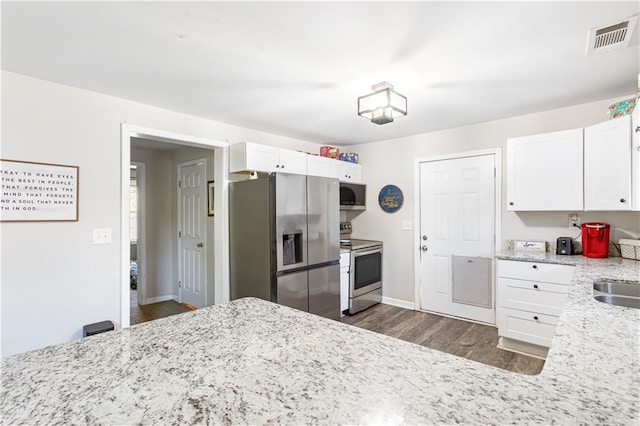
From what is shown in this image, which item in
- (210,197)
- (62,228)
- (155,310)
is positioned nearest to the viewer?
(62,228)

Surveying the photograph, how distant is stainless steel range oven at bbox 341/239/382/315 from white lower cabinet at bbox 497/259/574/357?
1585 millimetres

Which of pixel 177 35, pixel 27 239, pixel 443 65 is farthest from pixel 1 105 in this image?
pixel 443 65

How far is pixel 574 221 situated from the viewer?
9.70ft

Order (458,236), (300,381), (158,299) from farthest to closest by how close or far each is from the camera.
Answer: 1. (158,299)
2. (458,236)
3. (300,381)

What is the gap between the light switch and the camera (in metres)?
2.48

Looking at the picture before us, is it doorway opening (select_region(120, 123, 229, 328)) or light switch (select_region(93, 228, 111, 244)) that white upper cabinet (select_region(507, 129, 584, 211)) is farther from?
light switch (select_region(93, 228, 111, 244))

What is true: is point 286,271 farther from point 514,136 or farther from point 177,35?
point 514,136

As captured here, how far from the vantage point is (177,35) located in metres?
1.71

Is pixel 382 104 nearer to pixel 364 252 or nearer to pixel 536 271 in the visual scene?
pixel 536 271

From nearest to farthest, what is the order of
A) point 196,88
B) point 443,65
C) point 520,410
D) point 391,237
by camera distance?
1. point 520,410
2. point 443,65
3. point 196,88
4. point 391,237

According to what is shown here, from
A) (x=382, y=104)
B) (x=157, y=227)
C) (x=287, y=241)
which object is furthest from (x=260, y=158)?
(x=157, y=227)

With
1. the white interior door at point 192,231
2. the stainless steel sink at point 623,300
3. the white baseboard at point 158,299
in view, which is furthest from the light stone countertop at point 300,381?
the white baseboard at point 158,299

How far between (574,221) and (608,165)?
696 millimetres

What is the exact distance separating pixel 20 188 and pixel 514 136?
4437 mm
